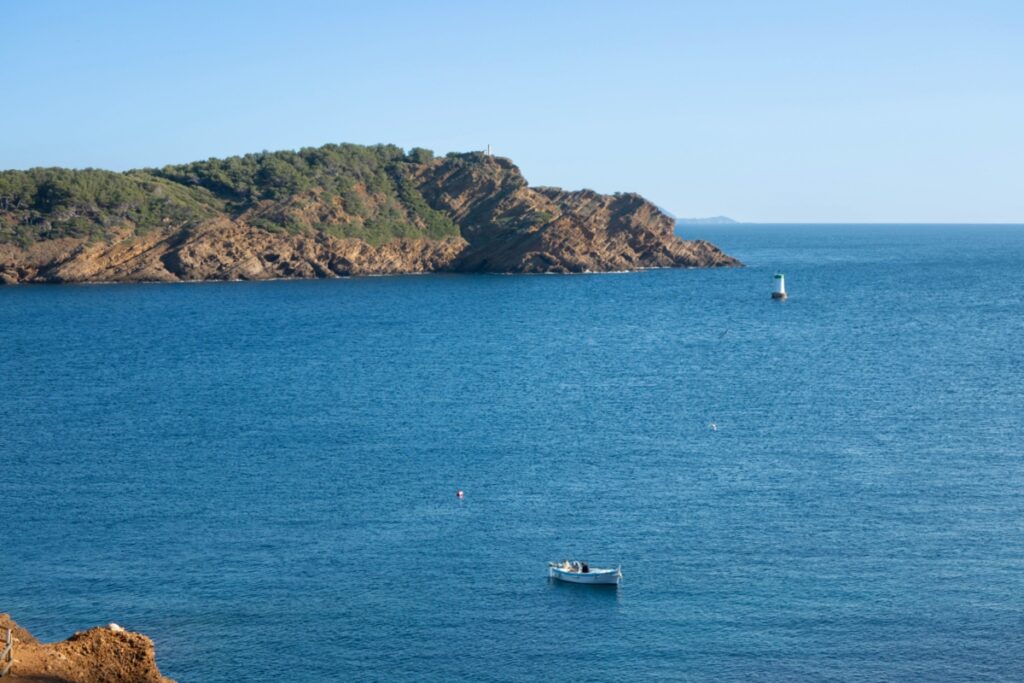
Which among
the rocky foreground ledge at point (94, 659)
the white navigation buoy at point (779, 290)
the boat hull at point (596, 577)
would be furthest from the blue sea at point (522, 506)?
the white navigation buoy at point (779, 290)

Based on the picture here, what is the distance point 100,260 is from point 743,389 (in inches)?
5007

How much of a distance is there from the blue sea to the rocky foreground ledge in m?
14.1

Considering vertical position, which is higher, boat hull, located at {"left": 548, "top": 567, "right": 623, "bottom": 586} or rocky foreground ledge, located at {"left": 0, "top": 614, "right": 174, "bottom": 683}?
rocky foreground ledge, located at {"left": 0, "top": 614, "right": 174, "bottom": 683}

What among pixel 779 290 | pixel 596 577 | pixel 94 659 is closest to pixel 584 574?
pixel 596 577

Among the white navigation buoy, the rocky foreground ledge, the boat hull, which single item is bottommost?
the boat hull

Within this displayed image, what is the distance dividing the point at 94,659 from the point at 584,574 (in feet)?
87.3

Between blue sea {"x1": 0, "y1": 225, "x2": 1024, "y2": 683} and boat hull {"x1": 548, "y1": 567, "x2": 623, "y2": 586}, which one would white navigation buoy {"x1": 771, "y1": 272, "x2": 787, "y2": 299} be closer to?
blue sea {"x1": 0, "y1": 225, "x2": 1024, "y2": 683}

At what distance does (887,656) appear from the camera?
50500mm

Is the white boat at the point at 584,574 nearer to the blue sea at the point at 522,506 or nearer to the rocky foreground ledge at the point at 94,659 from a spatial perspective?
the blue sea at the point at 522,506

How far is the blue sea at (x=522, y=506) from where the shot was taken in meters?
52.1

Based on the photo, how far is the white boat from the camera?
187ft

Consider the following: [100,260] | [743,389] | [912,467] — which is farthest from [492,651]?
[100,260]

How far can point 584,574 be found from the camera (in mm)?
57062

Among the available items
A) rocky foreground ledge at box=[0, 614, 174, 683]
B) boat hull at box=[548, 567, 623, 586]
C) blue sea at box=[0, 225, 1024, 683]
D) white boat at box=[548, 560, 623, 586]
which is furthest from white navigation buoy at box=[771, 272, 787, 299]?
rocky foreground ledge at box=[0, 614, 174, 683]
